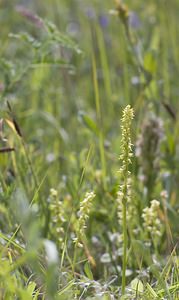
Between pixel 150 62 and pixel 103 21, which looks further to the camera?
pixel 103 21

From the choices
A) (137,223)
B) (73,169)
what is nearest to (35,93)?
(73,169)

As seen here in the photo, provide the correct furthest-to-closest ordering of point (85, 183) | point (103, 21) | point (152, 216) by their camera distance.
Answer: point (103, 21) → point (85, 183) → point (152, 216)

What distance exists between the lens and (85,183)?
2307mm

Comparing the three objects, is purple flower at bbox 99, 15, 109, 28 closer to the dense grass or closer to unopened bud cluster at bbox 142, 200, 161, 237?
the dense grass

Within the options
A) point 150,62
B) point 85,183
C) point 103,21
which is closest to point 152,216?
point 85,183

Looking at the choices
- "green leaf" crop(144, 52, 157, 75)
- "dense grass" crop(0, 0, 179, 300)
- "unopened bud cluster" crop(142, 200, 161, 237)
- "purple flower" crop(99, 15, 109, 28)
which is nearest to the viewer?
"dense grass" crop(0, 0, 179, 300)

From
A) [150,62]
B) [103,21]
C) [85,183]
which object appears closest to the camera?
[85,183]

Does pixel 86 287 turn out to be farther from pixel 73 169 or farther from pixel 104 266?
pixel 73 169

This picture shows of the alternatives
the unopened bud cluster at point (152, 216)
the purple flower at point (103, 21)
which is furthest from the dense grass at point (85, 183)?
the purple flower at point (103, 21)

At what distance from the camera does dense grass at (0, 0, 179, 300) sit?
1478 millimetres

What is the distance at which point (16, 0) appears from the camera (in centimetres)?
502

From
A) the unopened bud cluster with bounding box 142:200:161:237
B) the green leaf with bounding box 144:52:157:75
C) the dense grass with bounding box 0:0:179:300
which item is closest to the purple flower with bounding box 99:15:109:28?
the dense grass with bounding box 0:0:179:300

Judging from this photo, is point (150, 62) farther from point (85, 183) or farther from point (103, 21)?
point (103, 21)

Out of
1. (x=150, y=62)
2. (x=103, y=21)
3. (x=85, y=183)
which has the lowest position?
(x=85, y=183)
